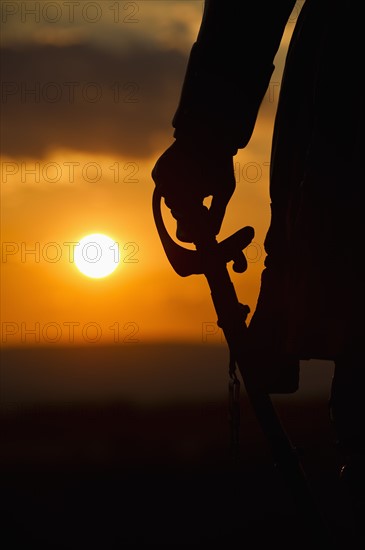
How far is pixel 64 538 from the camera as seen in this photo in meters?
7.25

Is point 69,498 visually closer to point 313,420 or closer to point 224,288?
point 224,288

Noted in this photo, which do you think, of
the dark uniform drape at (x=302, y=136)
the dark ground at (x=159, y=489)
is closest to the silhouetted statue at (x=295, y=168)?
the dark uniform drape at (x=302, y=136)

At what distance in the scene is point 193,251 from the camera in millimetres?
3105

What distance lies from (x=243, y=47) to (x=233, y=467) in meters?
1.32

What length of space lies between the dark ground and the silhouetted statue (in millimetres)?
367

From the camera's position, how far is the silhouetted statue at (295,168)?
2797 mm

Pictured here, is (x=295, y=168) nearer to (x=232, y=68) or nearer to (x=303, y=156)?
(x=303, y=156)

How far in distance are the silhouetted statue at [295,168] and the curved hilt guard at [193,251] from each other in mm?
52

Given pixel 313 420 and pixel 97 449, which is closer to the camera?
pixel 97 449

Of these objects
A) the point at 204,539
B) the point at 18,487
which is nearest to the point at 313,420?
the point at 18,487

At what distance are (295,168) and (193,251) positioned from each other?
423mm

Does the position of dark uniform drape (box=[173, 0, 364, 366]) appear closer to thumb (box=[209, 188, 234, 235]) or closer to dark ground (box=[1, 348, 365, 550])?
thumb (box=[209, 188, 234, 235])

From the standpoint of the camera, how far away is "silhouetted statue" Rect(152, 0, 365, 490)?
2797 mm

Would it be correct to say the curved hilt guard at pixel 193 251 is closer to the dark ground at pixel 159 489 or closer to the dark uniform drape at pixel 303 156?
the dark uniform drape at pixel 303 156
